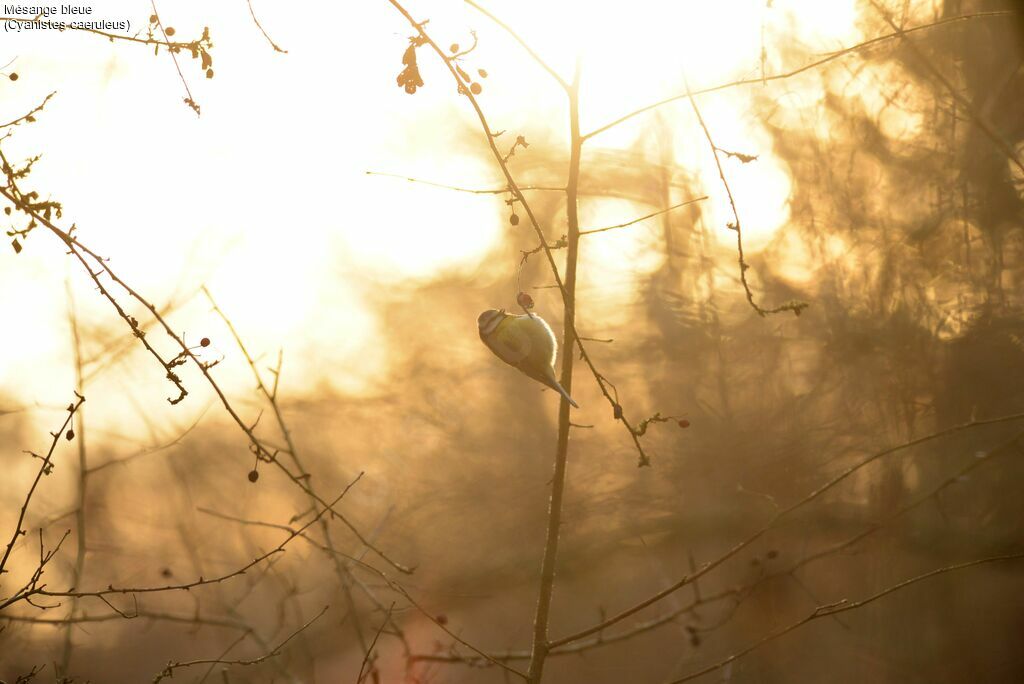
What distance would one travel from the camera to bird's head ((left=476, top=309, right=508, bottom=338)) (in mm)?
1765

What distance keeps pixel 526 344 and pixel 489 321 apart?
0.15 metres

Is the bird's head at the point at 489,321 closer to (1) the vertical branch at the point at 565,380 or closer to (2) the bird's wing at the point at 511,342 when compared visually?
(2) the bird's wing at the point at 511,342

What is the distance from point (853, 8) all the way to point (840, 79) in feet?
2.34

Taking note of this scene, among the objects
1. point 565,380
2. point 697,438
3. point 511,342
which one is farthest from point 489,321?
point 697,438

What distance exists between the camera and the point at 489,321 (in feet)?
5.87

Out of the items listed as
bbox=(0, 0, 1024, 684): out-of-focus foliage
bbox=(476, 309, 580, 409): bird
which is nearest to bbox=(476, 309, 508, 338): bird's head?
bbox=(476, 309, 580, 409): bird

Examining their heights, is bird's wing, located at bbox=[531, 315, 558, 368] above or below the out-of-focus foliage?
below

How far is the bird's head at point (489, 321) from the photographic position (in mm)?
1765

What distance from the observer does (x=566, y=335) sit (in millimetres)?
1527

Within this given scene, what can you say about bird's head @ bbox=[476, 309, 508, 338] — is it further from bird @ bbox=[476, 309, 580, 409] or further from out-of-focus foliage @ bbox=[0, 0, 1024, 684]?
out-of-focus foliage @ bbox=[0, 0, 1024, 684]

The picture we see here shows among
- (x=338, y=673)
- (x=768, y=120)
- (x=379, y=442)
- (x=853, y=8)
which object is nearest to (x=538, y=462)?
(x=379, y=442)

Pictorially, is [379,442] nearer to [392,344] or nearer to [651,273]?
[392,344]

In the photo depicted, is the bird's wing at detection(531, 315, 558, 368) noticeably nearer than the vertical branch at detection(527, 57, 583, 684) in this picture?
No

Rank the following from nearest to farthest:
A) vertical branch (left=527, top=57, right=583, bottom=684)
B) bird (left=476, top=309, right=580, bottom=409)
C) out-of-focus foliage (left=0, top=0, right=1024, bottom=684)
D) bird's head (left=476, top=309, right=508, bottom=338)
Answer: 1. vertical branch (left=527, top=57, right=583, bottom=684)
2. bird (left=476, top=309, right=580, bottom=409)
3. bird's head (left=476, top=309, right=508, bottom=338)
4. out-of-focus foliage (left=0, top=0, right=1024, bottom=684)
